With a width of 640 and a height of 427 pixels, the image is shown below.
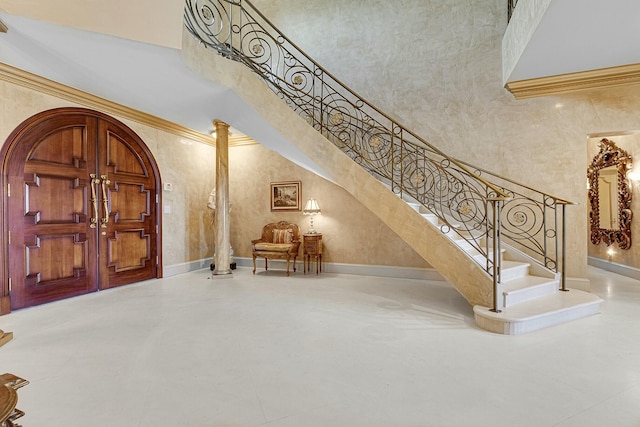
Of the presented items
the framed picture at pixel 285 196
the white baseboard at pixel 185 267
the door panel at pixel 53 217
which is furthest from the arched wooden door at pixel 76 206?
the framed picture at pixel 285 196

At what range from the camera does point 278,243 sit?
21.0 ft

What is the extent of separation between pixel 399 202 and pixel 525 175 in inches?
98.1

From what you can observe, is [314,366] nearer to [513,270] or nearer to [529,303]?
[529,303]

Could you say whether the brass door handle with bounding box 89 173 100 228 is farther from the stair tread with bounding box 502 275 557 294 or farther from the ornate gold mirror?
the ornate gold mirror

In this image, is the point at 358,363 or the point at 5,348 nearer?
the point at 358,363

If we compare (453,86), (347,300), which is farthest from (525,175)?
(347,300)

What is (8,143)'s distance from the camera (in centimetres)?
376

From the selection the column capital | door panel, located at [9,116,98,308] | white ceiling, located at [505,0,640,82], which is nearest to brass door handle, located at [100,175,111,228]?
door panel, located at [9,116,98,308]

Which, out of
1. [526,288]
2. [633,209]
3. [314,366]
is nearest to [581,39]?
[526,288]

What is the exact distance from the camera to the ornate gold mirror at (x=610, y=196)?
591cm

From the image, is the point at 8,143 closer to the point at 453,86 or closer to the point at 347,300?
the point at 347,300

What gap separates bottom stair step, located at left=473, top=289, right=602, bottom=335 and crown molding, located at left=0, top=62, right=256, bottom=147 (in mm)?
5817

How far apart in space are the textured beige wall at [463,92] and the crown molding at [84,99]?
3.23 metres

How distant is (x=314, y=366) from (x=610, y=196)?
7.35m
